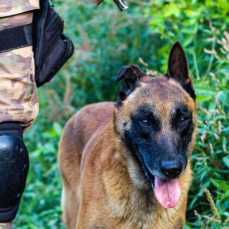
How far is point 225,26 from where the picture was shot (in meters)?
Result: 4.78

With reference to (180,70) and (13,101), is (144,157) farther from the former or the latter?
(13,101)

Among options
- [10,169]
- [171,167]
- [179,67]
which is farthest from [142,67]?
→ [10,169]

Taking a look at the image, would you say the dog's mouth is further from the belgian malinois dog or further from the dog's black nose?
the dog's black nose

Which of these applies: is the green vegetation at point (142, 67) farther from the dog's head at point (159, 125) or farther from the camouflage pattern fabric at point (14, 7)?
the camouflage pattern fabric at point (14, 7)

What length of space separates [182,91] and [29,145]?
3.17m

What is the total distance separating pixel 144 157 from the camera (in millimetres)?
2990

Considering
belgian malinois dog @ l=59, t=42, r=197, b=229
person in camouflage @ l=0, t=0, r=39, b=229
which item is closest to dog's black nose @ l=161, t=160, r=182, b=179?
belgian malinois dog @ l=59, t=42, r=197, b=229

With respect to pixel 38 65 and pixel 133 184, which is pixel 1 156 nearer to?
pixel 38 65

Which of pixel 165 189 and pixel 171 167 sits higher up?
pixel 171 167

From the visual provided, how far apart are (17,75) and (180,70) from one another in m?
1.07

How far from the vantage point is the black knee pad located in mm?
2668

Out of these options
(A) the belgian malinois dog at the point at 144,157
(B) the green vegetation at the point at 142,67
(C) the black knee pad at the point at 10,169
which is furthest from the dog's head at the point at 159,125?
(C) the black knee pad at the point at 10,169

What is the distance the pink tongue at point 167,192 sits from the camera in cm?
293

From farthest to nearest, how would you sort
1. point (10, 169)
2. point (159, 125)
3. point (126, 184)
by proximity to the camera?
point (126, 184)
point (159, 125)
point (10, 169)
